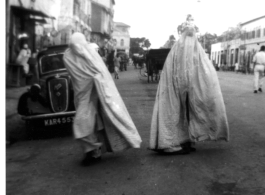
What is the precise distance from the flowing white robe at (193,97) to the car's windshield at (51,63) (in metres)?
2.70

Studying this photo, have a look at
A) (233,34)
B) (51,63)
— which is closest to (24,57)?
(51,63)

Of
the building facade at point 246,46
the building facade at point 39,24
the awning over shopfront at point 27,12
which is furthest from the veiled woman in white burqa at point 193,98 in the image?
the building facade at point 246,46

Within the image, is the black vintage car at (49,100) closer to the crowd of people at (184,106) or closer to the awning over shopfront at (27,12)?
the crowd of people at (184,106)

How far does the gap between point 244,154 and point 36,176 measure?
101 inches

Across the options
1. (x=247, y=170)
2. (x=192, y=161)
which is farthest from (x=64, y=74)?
(x=247, y=170)

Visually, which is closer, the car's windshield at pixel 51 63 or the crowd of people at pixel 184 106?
the crowd of people at pixel 184 106

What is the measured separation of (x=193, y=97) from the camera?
189 inches

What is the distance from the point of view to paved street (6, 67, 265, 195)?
3.54 meters

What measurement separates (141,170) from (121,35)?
185 ft

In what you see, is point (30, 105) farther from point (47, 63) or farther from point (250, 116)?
point (250, 116)

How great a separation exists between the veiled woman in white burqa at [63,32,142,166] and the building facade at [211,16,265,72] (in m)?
35.0

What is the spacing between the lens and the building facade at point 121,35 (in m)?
54.7

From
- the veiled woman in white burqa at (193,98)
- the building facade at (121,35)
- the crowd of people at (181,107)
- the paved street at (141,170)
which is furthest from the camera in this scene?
the building facade at (121,35)
